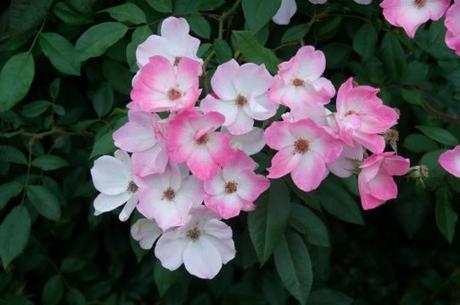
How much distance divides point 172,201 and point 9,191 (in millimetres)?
567

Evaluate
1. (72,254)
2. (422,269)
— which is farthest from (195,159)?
(422,269)

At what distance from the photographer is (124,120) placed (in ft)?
4.33

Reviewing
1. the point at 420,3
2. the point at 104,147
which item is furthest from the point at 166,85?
the point at 420,3

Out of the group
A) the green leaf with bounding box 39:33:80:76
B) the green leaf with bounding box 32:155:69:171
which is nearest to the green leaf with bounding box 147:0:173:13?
the green leaf with bounding box 39:33:80:76

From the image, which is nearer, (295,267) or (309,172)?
(309,172)

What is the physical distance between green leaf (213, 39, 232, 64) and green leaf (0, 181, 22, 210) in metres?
0.54

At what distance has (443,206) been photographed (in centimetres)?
148

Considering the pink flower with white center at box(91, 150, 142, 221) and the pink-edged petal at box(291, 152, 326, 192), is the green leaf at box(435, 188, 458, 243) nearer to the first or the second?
the pink-edged petal at box(291, 152, 326, 192)

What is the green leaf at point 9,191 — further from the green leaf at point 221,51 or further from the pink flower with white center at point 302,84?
the pink flower with white center at point 302,84

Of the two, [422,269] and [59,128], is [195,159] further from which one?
[422,269]

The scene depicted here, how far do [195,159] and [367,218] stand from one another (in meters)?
1.17

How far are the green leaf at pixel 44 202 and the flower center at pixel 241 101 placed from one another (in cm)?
59

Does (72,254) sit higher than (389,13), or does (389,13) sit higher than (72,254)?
(389,13)

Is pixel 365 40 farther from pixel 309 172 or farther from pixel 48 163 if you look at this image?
pixel 48 163
